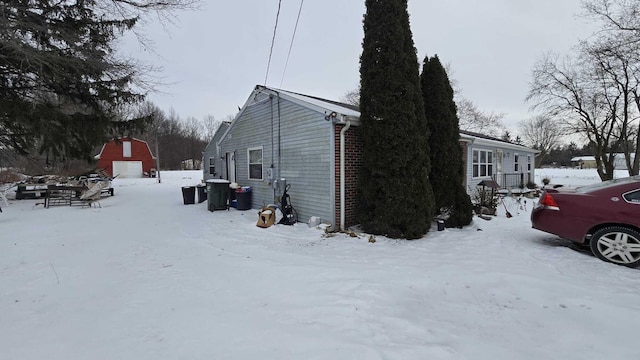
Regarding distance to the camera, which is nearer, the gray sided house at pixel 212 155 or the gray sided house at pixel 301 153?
the gray sided house at pixel 301 153

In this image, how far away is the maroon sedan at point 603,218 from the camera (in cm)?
431

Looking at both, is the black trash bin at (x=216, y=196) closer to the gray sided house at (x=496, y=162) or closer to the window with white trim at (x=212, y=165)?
the window with white trim at (x=212, y=165)

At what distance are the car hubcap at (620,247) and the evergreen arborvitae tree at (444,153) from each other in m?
2.67

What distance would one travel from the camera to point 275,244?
5855 millimetres

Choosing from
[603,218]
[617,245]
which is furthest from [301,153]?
[617,245]

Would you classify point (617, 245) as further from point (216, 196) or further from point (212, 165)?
point (212, 165)

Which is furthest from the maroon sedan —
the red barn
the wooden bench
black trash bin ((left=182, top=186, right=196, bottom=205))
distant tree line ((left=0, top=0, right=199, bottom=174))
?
the red barn

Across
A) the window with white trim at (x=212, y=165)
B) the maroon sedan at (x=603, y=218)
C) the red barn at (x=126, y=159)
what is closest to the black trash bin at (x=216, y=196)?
the window with white trim at (x=212, y=165)

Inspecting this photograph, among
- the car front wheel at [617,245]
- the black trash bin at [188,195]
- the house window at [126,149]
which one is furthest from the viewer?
the house window at [126,149]

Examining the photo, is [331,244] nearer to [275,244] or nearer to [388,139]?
[275,244]

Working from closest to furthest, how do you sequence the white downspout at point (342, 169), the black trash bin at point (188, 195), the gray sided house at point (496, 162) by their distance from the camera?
the white downspout at point (342, 169) < the black trash bin at point (188, 195) < the gray sided house at point (496, 162)

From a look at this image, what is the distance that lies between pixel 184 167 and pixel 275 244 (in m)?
49.9

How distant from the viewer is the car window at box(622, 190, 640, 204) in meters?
4.30

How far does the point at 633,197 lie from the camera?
14.2 ft
